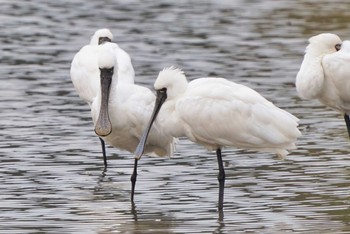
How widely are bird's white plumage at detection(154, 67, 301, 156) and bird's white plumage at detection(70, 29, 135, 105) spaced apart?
4.99 feet

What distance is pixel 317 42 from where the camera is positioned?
495 inches

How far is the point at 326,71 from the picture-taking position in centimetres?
1252

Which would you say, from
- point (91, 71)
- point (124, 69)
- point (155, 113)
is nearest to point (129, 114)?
point (155, 113)

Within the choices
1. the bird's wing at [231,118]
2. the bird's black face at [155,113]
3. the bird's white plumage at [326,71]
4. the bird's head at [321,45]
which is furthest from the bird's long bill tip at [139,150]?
the bird's head at [321,45]

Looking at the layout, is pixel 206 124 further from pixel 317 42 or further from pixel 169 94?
pixel 317 42

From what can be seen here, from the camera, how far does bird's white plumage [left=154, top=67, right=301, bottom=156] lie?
11070 millimetres

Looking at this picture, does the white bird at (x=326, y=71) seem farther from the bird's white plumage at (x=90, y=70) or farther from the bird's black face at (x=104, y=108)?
the bird's black face at (x=104, y=108)

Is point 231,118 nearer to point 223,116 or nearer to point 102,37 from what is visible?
point 223,116

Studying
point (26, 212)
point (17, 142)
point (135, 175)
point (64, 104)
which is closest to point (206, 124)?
point (135, 175)

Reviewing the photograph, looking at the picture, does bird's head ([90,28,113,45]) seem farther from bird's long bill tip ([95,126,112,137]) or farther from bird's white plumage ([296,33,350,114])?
bird's long bill tip ([95,126,112,137])

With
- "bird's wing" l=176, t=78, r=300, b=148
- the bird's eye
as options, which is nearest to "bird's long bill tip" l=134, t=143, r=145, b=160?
"bird's wing" l=176, t=78, r=300, b=148

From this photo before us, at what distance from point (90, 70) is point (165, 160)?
4.01ft

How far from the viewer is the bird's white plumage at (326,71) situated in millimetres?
12461

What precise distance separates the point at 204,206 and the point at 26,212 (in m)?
1.53
